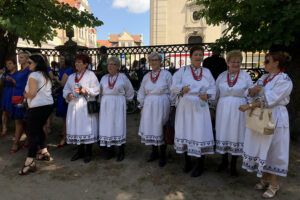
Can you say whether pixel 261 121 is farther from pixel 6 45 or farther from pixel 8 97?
pixel 6 45

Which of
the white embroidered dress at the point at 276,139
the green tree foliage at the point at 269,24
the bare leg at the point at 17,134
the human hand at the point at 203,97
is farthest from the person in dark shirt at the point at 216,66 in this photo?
the bare leg at the point at 17,134

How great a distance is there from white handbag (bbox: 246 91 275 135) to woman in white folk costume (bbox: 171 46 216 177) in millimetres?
685

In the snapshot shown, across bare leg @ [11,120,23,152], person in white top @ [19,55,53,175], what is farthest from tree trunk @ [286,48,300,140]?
bare leg @ [11,120,23,152]

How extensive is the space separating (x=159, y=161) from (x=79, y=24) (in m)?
3.96

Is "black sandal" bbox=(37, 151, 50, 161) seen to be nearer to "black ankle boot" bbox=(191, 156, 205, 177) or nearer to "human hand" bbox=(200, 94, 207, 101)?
"black ankle boot" bbox=(191, 156, 205, 177)

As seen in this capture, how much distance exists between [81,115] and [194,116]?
2.05m

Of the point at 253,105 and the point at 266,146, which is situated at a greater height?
the point at 253,105

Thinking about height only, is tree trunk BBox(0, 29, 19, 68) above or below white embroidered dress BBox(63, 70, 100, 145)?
above

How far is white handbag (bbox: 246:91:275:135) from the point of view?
9.25ft

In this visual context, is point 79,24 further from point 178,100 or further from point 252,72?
point 252,72

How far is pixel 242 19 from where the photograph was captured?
4.04 metres

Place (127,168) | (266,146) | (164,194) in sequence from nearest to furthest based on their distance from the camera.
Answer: (266,146), (164,194), (127,168)

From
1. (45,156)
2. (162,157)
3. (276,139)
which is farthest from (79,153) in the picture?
(276,139)

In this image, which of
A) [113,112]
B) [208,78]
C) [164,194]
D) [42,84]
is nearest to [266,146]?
[208,78]
